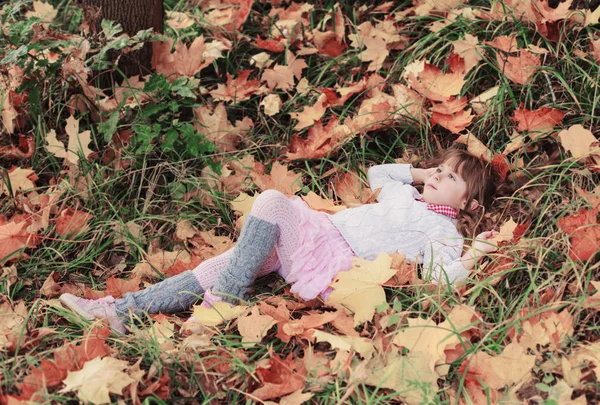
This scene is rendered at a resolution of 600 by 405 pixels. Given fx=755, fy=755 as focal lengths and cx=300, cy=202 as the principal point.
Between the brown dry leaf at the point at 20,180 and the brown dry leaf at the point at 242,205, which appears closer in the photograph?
the brown dry leaf at the point at 242,205

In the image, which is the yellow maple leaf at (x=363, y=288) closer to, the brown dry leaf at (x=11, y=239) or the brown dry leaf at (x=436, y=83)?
the brown dry leaf at (x=436, y=83)

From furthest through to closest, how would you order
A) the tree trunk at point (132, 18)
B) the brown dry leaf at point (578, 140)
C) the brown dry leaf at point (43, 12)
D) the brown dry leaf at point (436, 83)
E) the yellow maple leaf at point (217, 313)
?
1. the brown dry leaf at point (43, 12)
2. the tree trunk at point (132, 18)
3. the brown dry leaf at point (436, 83)
4. the brown dry leaf at point (578, 140)
5. the yellow maple leaf at point (217, 313)

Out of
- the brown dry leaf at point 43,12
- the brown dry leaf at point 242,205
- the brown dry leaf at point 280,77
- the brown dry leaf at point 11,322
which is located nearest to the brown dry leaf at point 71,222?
the brown dry leaf at point 11,322

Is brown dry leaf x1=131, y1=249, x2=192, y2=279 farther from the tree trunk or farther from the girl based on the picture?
the tree trunk

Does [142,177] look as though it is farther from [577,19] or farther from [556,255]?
[577,19]

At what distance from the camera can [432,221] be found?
2.96m

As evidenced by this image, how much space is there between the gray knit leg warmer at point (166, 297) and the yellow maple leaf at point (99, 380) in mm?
484

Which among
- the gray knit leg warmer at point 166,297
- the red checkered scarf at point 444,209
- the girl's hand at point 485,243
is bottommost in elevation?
the gray knit leg warmer at point 166,297

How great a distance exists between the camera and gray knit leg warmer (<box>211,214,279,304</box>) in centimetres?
279

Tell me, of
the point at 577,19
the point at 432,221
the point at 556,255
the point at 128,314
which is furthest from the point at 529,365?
the point at 577,19

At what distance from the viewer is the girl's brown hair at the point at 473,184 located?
3012mm

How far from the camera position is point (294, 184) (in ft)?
11.2

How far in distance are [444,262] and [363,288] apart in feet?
1.16

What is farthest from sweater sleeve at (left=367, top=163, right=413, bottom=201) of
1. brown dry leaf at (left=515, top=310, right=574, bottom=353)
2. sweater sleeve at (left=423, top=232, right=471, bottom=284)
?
brown dry leaf at (left=515, top=310, right=574, bottom=353)
